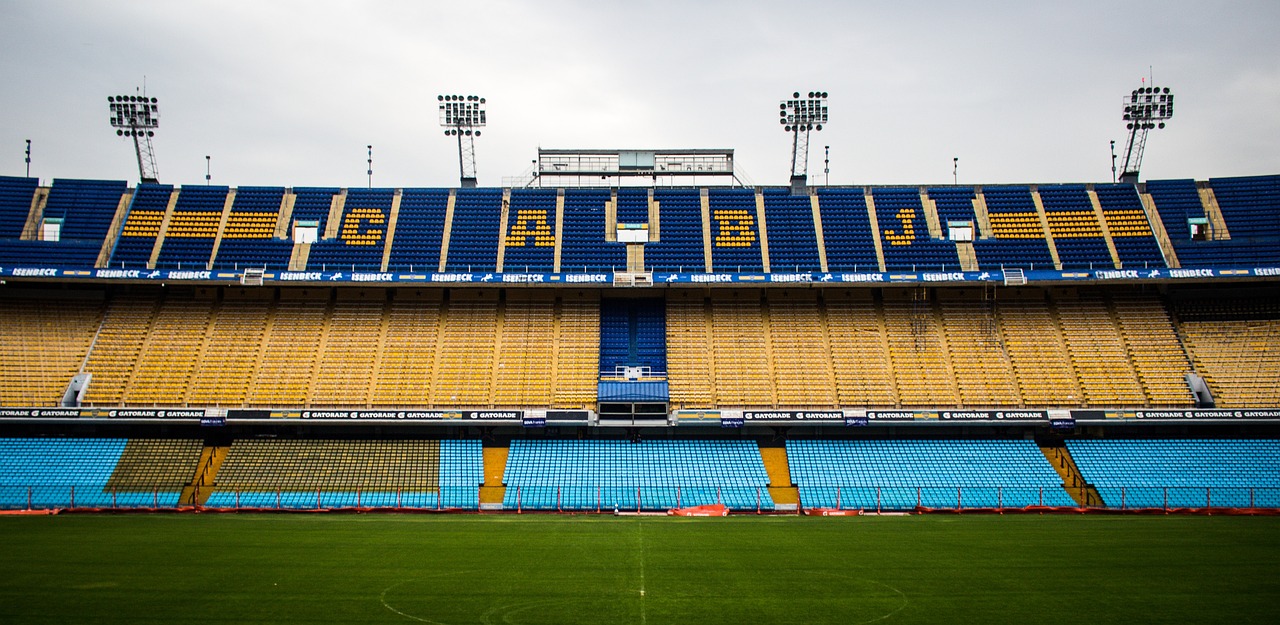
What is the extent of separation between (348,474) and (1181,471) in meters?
38.0

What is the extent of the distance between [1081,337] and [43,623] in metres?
46.3

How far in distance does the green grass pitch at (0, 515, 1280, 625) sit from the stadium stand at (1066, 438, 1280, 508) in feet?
22.3

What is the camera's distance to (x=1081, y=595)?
18.1m

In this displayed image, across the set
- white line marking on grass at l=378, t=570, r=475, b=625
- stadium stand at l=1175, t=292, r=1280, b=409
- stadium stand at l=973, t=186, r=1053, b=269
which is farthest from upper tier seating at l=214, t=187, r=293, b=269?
stadium stand at l=1175, t=292, r=1280, b=409

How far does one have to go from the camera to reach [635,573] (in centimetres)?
2062

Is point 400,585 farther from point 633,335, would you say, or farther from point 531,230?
point 531,230

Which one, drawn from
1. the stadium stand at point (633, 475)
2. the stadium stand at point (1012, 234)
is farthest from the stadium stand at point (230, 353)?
the stadium stand at point (1012, 234)

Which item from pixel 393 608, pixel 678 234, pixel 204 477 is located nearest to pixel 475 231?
pixel 678 234

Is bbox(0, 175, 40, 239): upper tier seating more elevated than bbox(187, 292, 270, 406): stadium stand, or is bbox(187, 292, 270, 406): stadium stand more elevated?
bbox(0, 175, 40, 239): upper tier seating

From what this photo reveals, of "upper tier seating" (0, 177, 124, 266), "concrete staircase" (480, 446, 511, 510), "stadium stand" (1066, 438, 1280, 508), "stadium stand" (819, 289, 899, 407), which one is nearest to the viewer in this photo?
"stadium stand" (1066, 438, 1280, 508)

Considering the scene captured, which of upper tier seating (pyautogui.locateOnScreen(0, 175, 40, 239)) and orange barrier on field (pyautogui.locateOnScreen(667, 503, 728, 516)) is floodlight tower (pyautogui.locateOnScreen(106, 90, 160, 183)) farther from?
orange barrier on field (pyautogui.locateOnScreen(667, 503, 728, 516))

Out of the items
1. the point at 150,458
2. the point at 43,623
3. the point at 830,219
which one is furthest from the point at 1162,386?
the point at 150,458

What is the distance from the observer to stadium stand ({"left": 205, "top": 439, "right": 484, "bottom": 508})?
38.4 m

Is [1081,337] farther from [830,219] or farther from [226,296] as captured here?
[226,296]
